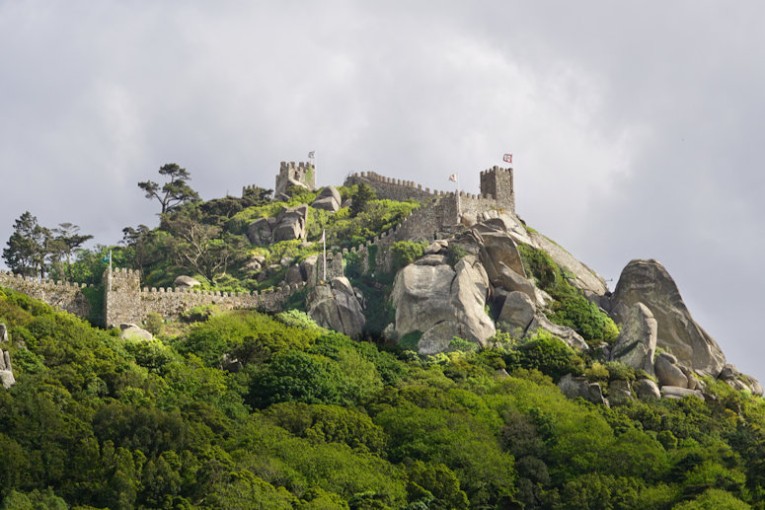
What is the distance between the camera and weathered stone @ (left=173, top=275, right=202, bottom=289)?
9831cm

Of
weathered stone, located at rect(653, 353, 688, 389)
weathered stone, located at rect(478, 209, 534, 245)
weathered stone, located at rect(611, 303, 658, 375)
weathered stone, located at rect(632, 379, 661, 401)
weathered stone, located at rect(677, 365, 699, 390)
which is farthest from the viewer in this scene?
weathered stone, located at rect(478, 209, 534, 245)

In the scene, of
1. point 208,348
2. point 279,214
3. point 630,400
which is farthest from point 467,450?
point 279,214

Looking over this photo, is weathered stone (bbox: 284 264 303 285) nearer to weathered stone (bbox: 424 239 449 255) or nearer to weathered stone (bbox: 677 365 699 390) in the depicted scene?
weathered stone (bbox: 424 239 449 255)

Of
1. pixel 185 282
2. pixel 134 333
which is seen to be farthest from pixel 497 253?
pixel 134 333

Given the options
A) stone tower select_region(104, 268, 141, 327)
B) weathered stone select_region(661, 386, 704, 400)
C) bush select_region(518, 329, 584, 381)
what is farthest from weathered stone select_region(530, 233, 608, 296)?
stone tower select_region(104, 268, 141, 327)

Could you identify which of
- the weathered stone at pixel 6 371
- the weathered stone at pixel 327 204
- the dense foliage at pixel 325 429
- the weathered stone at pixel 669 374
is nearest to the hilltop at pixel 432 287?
the weathered stone at pixel 669 374

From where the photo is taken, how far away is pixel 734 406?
85.8 metres

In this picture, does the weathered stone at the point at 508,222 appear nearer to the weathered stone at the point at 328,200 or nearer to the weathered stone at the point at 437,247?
the weathered stone at the point at 437,247

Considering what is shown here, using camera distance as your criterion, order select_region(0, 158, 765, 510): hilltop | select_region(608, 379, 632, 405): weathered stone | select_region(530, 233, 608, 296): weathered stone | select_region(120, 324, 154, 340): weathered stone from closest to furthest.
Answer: select_region(0, 158, 765, 510): hilltop → select_region(608, 379, 632, 405): weathered stone → select_region(120, 324, 154, 340): weathered stone → select_region(530, 233, 608, 296): weathered stone

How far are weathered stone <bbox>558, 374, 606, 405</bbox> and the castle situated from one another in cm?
1516

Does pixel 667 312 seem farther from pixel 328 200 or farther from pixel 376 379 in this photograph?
pixel 328 200

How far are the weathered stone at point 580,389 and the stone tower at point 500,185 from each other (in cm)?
2182

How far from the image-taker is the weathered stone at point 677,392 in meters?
85.2

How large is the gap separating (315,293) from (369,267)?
477 cm
